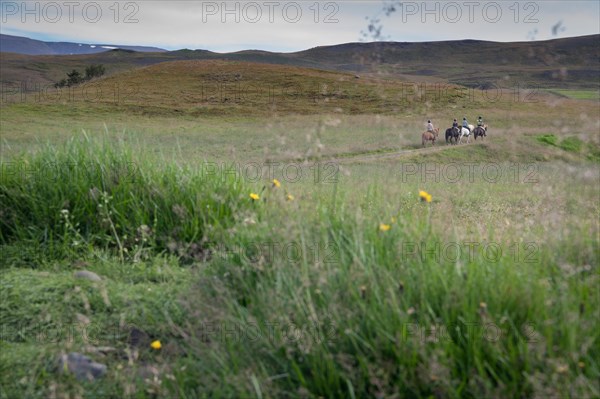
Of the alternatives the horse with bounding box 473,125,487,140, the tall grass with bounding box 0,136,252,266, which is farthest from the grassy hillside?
the tall grass with bounding box 0,136,252,266

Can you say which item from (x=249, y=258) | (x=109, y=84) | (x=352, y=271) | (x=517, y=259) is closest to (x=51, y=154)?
(x=249, y=258)

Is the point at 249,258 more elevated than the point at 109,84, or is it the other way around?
the point at 109,84

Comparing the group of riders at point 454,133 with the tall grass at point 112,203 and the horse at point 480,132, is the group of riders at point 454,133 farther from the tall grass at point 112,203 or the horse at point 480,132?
the tall grass at point 112,203

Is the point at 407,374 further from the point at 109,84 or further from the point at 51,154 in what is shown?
the point at 109,84

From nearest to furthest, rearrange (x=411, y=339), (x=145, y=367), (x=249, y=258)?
(x=411, y=339)
(x=145, y=367)
(x=249, y=258)

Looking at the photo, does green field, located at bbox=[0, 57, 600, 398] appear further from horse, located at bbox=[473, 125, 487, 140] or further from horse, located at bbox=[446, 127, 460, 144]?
horse, located at bbox=[473, 125, 487, 140]

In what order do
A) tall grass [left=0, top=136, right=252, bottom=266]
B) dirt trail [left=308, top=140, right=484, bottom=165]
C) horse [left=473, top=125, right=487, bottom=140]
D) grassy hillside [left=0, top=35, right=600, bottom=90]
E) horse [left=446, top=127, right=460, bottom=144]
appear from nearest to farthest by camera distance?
tall grass [left=0, top=136, right=252, bottom=266]
dirt trail [left=308, top=140, right=484, bottom=165]
horse [left=446, top=127, right=460, bottom=144]
horse [left=473, top=125, right=487, bottom=140]
grassy hillside [left=0, top=35, right=600, bottom=90]

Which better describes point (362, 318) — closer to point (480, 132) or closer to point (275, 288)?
point (275, 288)

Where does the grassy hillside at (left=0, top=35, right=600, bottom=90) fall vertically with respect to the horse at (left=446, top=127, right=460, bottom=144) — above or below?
above

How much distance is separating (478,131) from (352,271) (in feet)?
72.1

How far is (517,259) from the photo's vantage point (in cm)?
357

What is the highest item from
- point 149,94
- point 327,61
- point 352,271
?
point 327,61

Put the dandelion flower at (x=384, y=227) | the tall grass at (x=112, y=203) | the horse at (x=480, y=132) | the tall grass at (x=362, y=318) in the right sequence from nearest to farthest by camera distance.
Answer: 1. the tall grass at (x=362, y=318)
2. the dandelion flower at (x=384, y=227)
3. the tall grass at (x=112, y=203)
4. the horse at (x=480, y=132)

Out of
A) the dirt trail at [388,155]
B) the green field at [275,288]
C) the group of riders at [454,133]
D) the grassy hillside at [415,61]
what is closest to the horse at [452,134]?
the group of riders at [454,133]
